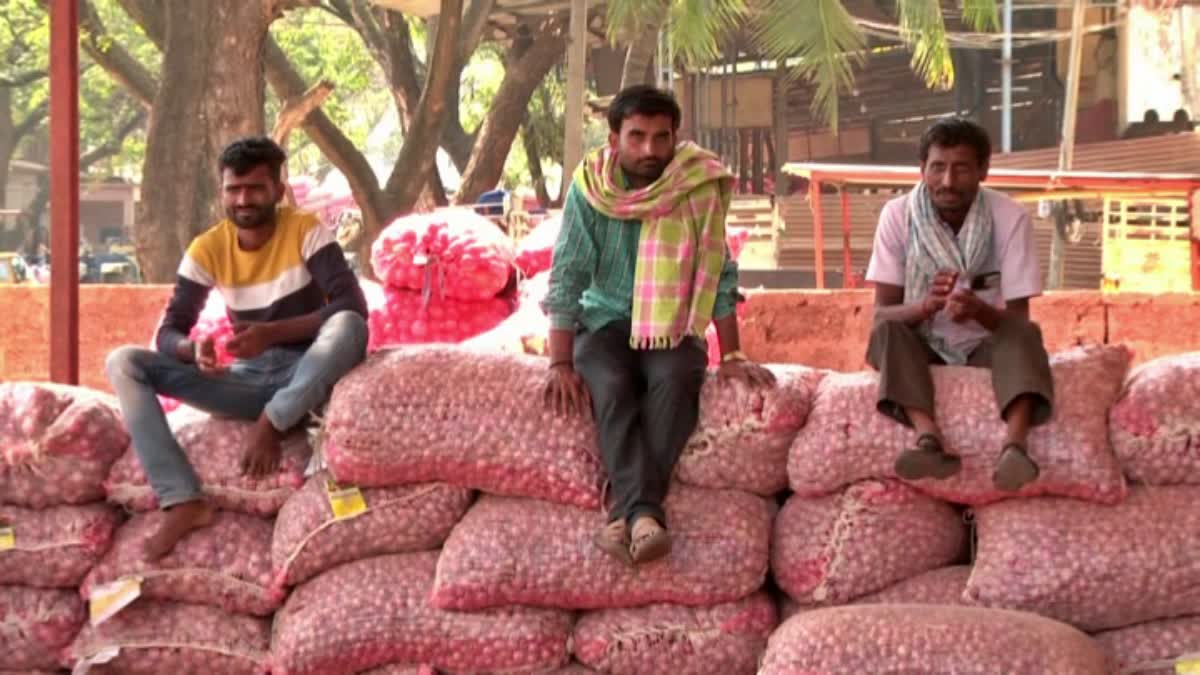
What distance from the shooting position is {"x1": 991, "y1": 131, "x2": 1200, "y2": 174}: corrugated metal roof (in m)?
13.2

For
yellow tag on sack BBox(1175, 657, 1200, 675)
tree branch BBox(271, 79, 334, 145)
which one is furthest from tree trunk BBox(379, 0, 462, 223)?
yellow tag on sack BBox(1175, 657, 1200, 675)

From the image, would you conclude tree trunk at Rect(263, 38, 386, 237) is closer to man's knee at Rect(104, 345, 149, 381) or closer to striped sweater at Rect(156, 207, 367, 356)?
striped sweater at Rect(156, 207, 367, 356)

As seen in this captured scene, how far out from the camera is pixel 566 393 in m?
3.89

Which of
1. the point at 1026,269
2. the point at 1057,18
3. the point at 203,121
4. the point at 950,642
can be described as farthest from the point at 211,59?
the point at 1057,18

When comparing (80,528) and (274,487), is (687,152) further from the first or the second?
(80,528)

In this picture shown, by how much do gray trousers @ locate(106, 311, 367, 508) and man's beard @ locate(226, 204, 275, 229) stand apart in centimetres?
35

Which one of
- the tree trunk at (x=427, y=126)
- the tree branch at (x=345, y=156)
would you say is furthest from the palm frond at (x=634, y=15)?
the tree branch at (x=345, y=156)

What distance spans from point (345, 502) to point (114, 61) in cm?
850

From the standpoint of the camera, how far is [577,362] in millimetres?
3957

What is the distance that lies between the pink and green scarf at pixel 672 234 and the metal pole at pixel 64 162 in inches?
67.7

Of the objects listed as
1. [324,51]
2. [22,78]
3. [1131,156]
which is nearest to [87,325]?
[1131,156]

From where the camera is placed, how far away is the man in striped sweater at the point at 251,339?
4008 mm

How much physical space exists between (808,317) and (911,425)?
13.9ft

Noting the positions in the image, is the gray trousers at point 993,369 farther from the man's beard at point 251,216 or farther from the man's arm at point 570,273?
the man's beard at point 251,216
